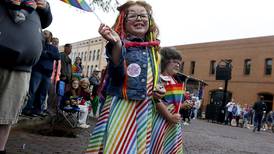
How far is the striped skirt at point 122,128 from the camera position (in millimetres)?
2561

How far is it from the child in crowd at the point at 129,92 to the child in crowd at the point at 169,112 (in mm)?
232

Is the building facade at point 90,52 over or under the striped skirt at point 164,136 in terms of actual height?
over

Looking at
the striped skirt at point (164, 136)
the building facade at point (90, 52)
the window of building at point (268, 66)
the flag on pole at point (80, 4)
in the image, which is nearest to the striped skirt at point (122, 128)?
the striped skirt at point (164, 136)

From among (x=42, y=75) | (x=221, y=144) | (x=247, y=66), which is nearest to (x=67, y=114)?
(x=42, y=75)

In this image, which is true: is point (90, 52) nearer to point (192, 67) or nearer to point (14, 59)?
point (192, 67)

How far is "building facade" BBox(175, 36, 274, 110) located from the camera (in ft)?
124

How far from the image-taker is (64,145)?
18.6 feet

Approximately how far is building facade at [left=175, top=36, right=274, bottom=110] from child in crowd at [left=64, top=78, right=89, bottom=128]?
2934 cm

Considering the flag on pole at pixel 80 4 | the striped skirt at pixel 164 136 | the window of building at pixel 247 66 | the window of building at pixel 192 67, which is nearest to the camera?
the striped skirt at pixel 164 136

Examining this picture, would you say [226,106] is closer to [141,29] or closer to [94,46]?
[141,29]

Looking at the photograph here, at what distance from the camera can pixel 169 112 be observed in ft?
9.97

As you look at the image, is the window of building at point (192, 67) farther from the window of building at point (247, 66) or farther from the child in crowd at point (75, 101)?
the child in crowd at point (75, 101)

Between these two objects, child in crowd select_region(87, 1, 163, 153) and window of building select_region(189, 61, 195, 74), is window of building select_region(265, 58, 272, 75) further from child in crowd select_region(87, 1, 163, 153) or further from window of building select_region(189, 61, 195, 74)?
child in crowd select_region(87, 1, 163, 153)

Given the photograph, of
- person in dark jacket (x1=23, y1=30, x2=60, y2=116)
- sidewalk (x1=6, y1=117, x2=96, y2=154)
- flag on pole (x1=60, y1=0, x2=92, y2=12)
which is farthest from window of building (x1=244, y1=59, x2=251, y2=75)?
flag on pole (x1=60, y1=0, x2=92, y2=12)
